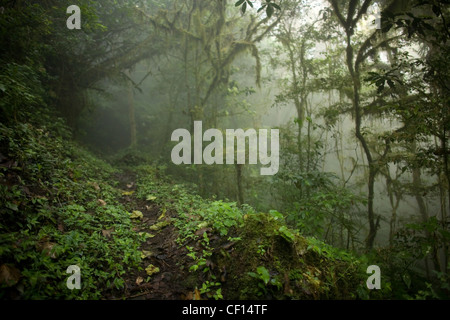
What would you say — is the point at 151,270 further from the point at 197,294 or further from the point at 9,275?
the point at 9,275

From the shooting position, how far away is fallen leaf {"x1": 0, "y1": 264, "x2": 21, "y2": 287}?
1.95m

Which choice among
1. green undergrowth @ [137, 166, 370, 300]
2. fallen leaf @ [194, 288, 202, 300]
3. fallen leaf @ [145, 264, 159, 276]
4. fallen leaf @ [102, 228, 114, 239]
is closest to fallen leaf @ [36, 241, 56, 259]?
fallen leaf @ [102, 228, 114, 239]

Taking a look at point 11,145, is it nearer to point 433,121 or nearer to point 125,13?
point 433,121

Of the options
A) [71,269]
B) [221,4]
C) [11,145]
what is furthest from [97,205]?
[221,4]

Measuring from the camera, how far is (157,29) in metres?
10.0

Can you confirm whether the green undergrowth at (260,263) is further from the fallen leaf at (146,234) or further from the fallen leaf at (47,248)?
the fallen leaf at (47,248)

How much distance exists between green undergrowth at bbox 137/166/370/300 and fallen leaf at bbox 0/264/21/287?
5.17ft

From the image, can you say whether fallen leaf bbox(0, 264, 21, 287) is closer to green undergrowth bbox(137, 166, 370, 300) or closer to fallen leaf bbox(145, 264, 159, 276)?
fallen leaf bbox(145, 264, 159, 276)

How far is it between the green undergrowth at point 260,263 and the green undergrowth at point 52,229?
0.92 meters

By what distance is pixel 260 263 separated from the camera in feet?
8.58

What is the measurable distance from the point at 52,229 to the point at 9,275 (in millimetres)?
970

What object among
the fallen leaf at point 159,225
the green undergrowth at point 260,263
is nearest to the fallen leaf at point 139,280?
the green undergrowth at point 260,263

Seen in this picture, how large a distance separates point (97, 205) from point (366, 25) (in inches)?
408
